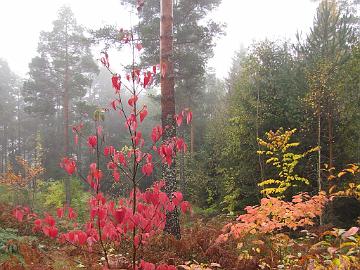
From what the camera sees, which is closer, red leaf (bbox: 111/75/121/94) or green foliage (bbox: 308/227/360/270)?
green foliage (bbox: 308/227/360/270)

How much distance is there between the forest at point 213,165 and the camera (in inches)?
146

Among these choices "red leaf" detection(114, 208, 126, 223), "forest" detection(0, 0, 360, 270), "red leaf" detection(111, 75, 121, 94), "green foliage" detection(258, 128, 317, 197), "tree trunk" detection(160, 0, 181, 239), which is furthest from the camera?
"green foliage" detection(258, 128, 317, 197)

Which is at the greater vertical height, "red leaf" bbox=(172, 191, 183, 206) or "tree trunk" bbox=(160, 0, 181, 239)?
"tree trunk" bbox=(160, 0, 181, 239)

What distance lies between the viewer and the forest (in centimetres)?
371

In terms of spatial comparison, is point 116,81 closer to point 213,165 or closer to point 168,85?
point 168,85

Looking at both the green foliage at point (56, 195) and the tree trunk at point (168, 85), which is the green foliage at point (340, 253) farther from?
the green foliage at point (56, 195)

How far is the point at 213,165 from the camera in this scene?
20.6m

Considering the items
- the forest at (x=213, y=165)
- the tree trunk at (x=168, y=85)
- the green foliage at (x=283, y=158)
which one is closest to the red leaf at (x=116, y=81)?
the forest at (x=213, y=165)

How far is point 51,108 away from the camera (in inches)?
1053

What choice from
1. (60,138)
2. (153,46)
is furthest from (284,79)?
(60,138)

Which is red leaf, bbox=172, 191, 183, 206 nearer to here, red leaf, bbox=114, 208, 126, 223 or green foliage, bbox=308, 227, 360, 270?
red leaf, bbox=114, 208, 126, 223

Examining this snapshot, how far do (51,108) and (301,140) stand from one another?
2039 cm

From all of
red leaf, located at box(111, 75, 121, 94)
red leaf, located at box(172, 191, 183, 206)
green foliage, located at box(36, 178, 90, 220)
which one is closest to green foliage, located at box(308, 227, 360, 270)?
red leaf, located at box(172, 191, 183, 206)

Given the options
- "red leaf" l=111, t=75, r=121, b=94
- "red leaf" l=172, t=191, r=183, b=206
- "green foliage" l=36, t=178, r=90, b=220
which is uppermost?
"red leaf" l=111, t=75, r=121, b=94
